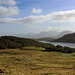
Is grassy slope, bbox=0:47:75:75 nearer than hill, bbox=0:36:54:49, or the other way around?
grassy slope, bbox=0:47:75:75

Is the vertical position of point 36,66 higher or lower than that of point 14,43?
lower

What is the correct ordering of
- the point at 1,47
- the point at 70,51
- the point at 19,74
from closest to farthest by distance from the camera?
the point at 19,74 → the point at 70,51 → the point at 1,47

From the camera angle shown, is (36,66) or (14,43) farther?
(14,43)

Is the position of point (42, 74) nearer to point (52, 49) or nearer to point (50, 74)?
point (50, 74)

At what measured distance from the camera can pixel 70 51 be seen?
3273 inches

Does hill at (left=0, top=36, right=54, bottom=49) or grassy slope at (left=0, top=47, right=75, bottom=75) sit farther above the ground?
hill at (left=0, top=36, right=54, bottom=49)

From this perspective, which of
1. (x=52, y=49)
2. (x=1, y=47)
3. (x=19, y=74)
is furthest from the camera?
(x=1, y=47)

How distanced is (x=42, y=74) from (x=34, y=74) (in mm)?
2233

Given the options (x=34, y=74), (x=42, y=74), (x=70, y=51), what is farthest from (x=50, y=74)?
(x=70, y=51)

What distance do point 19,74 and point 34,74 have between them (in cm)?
414

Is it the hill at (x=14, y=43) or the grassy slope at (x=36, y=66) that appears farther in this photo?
the hill at (x=14, y=43)

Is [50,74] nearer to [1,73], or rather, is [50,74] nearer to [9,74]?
[9,74]

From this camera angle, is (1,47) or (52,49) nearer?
(52,49)

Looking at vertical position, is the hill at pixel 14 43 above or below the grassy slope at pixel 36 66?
above
